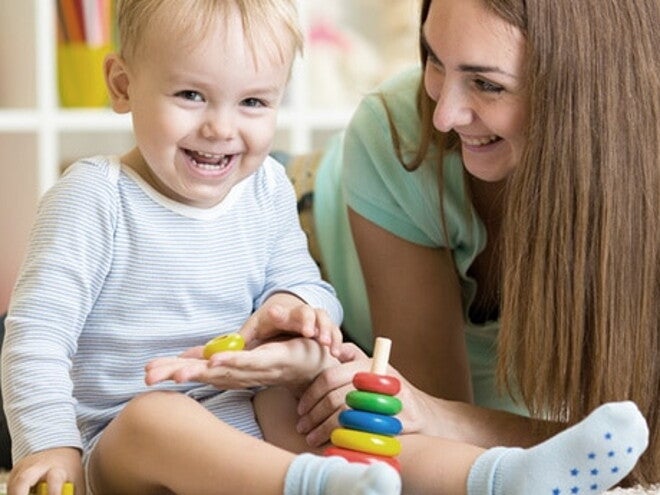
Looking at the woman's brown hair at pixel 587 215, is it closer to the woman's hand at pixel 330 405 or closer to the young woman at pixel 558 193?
the young woman at pixel 558 193

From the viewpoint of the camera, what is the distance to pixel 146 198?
5.07 ft

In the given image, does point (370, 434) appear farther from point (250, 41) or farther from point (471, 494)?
point (250, 41)

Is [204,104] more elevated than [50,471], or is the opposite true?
[204,104]

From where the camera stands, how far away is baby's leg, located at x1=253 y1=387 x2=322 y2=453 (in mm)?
1567

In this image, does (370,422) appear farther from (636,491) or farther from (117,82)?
(117,82)

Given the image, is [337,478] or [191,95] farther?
[191,95]

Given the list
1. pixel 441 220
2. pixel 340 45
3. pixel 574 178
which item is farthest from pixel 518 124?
pixel 340 45

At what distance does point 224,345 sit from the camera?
56.2 inches

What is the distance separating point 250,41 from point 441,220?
47cm

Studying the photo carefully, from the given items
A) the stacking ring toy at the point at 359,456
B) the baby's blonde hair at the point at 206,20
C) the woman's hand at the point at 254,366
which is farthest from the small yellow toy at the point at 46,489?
the baby's blonde hair at the point at 206,20

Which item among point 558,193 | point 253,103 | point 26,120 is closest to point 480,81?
point 558,193

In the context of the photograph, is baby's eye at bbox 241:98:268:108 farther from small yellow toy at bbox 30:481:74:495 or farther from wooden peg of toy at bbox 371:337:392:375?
small yellow toy at bbox 30:481:74:495

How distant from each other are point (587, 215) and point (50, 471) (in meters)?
0.66

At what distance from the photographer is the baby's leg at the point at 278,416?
1.57m
